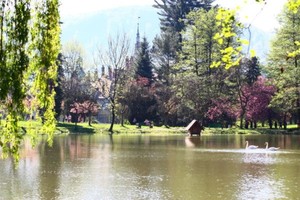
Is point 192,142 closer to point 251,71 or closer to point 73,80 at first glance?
point 251,71

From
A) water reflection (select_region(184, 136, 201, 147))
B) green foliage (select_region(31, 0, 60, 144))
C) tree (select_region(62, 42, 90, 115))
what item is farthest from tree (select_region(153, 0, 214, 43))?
green foliage (select_region(31, 0, 60, 144))

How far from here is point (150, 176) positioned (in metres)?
22.1

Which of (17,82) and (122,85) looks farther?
(122,85)

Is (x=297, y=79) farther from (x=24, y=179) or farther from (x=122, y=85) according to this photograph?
(x=24, y=179)

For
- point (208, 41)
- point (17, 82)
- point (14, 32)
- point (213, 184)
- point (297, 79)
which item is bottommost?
point (213, 184)

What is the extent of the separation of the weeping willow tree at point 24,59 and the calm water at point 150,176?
21.2 feet

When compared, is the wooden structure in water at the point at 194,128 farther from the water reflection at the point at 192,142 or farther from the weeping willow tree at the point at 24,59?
the weeping willow tree at the point at 24,59

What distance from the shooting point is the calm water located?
17.5 metres

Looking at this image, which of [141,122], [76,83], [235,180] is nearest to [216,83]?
[141,122]

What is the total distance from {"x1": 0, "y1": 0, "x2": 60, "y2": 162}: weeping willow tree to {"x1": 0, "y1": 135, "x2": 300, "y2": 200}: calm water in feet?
21.2

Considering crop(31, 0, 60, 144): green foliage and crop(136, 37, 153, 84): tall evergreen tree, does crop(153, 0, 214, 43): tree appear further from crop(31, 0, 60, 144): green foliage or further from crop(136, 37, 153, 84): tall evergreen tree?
crop(31, 0, 60, 144): green foliage

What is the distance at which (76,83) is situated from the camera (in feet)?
262

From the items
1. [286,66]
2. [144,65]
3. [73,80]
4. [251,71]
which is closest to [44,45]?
[286,66]

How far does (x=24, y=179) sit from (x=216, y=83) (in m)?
56.8
